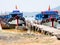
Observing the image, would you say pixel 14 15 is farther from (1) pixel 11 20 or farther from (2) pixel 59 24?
(2) pixel 59 24

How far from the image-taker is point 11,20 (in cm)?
4759

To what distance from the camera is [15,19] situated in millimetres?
46656

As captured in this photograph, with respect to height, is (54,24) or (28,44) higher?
(28,44)

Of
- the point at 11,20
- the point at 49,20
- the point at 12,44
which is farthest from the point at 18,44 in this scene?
the point at 11,20

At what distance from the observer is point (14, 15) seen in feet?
157

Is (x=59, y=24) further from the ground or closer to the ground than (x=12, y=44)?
closer to the ground

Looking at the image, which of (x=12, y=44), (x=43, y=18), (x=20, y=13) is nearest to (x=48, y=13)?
(x=43, y=18)

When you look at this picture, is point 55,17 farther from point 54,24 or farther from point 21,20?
point 21,20

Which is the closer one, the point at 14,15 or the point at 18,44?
the point at 18,44

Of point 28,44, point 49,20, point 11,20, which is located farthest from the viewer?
point 11,20

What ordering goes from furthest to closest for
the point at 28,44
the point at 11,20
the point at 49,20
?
→ the point at 11,20, the point at 49,20, the point at 28,44

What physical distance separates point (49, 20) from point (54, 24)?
1863mm

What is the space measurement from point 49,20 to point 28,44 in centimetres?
2774

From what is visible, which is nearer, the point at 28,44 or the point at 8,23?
the point at 28,44
